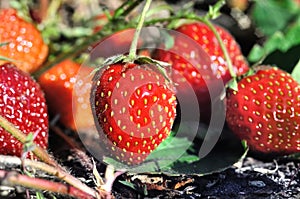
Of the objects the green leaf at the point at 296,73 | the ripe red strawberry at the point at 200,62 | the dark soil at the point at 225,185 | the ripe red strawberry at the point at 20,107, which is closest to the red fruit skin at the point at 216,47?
the ripe red strawberry at the point at 200,62

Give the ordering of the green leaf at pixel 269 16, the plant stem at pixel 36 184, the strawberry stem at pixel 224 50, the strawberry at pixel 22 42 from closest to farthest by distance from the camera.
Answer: the plant stem at pixel 36 184 → the strawberry stem at pixel 224 50 → the strawberry at pixel 22 42 → the green leaf at pixel 269 16

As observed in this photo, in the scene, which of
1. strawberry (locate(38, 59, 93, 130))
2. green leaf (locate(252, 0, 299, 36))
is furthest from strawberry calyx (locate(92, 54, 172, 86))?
green leaf (locate(252, 0, 299, 36))

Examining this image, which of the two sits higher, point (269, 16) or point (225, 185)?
point (269, 16)

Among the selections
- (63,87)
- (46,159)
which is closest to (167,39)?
(63,87)

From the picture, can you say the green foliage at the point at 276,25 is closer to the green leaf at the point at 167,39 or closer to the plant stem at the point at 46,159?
the green leaf at the point at 167,39

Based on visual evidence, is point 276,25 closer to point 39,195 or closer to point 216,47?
point 216,47
